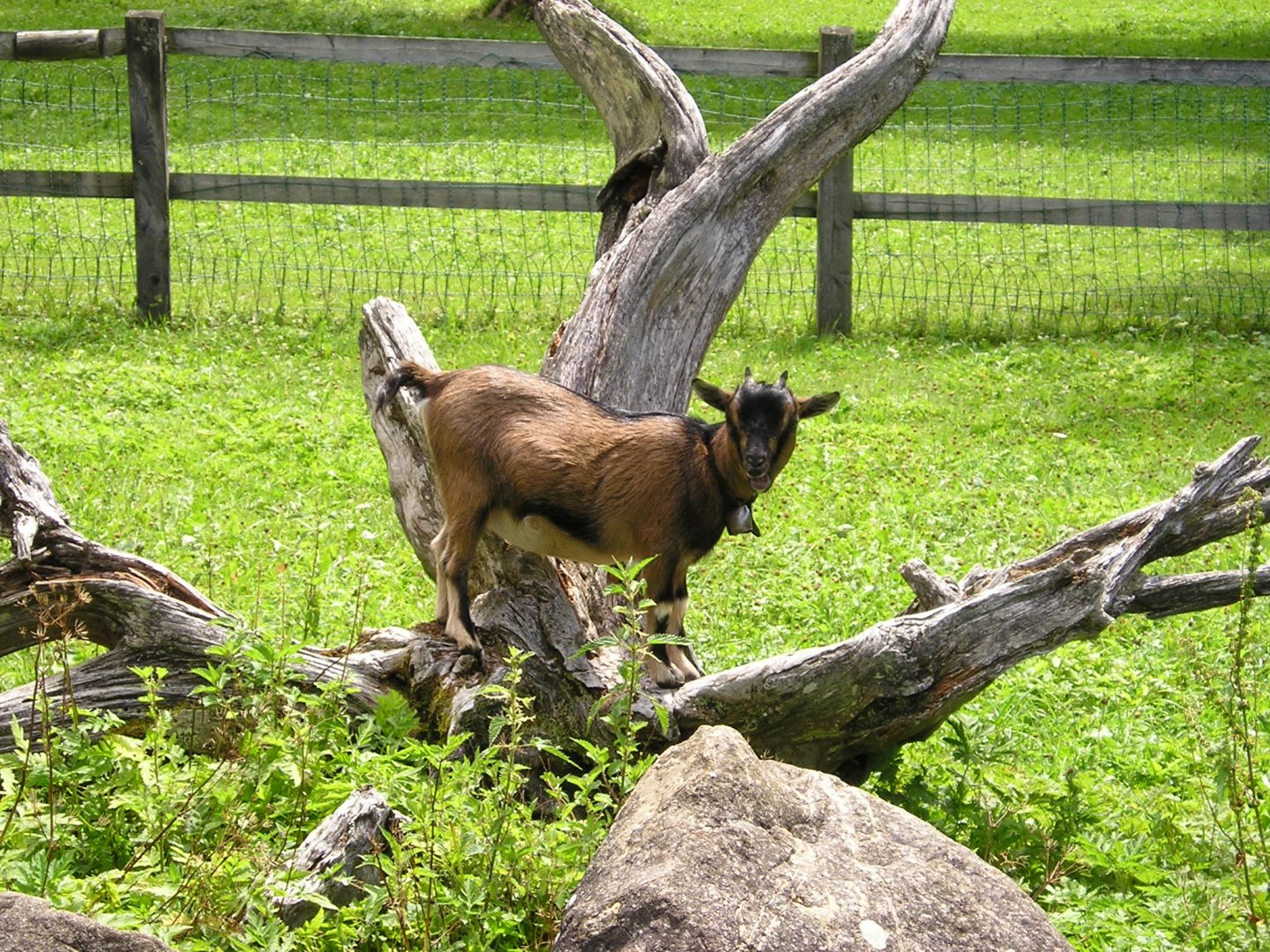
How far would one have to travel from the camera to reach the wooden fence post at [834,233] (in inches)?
460

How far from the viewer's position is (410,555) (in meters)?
7.61

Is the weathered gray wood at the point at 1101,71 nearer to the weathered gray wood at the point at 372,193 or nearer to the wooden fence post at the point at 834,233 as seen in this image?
the wooden fence post at the point at 834,233

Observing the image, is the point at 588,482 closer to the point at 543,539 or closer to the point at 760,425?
the point at 543,539

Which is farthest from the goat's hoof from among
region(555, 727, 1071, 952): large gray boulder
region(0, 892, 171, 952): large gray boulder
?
region(0, 892, 171, 952): large gray boulder

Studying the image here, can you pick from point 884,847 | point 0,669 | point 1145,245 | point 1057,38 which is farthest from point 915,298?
point 1057,38

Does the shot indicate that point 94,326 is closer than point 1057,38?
Yes

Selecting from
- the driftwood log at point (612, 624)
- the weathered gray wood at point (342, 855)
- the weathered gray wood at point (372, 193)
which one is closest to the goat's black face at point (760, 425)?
the driftwood log at point (612, 624)

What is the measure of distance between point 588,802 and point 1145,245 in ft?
42.3

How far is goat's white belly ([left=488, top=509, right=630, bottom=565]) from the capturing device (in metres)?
5.34

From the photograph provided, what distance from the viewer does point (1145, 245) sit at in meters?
15.3

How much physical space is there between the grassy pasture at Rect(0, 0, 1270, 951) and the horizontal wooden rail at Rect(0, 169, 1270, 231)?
3.09 ft

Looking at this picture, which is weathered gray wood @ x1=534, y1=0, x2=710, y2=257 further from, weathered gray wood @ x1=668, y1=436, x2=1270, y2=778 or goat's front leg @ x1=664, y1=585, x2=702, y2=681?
weathered gray wood @ x1=668, y1=436, x2=1270, y2=778

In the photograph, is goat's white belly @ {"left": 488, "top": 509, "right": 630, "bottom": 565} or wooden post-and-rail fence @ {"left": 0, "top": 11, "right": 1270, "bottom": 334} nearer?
goat's white belly @ {"left": 488, "top": 509, "right": 630, "bottom": 565}

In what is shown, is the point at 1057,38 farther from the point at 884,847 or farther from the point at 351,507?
the point at 884,847
